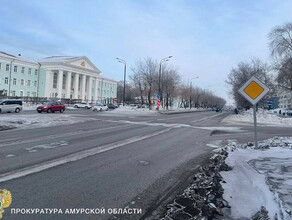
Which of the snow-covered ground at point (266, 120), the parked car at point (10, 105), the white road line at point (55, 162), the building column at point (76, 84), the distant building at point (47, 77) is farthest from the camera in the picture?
the building column at point (76, 84)

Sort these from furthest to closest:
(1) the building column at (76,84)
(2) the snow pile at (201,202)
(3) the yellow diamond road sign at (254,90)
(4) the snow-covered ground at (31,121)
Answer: (1) the building column at (76,84)
(4) the snow-covered ground at (31,121)
(3) the yellow diamond road sign at (254,90)
(2) the snow pile at (201,202)

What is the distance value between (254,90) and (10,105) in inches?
1127

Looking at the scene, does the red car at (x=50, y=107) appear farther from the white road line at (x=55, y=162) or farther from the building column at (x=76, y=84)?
the building column at (x=76, y=84)

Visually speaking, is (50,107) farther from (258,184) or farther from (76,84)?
(76,84)

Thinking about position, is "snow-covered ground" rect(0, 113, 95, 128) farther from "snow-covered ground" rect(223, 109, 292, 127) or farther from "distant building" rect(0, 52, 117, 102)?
"distant building" rect(0, 52, 117, 102)

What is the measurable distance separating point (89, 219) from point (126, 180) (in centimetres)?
172

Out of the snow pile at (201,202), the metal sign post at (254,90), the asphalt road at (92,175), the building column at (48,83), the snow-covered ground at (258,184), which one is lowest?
A: the asphalt road at (92,175)

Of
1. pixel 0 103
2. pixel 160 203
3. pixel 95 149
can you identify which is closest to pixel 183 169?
pixel 160 203

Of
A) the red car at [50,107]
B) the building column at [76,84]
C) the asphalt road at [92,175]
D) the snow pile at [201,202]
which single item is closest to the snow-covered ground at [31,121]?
the asphalt road at [92,175]

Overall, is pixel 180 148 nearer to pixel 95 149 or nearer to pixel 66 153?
pixel 95 149

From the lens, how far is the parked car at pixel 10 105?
26.4 meters

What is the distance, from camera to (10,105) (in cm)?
2727

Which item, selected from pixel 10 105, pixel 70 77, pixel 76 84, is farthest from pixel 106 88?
pixel 10 105

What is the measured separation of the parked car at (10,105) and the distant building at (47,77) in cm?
3551
